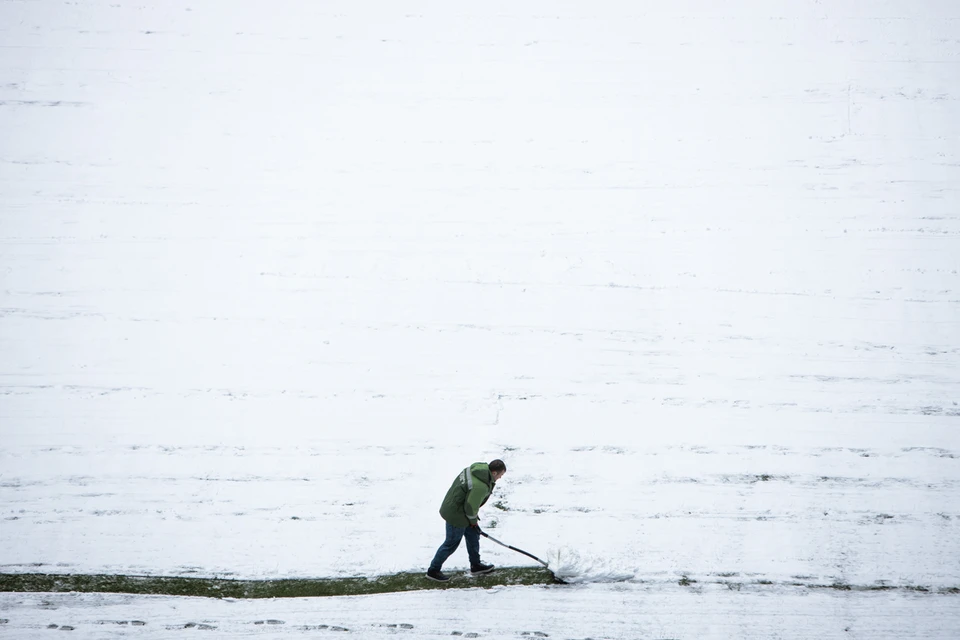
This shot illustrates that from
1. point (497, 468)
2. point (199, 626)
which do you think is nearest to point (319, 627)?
point (199, 626)

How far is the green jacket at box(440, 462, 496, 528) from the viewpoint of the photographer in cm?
480

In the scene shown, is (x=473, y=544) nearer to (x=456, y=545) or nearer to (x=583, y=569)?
(x=456, y=545)

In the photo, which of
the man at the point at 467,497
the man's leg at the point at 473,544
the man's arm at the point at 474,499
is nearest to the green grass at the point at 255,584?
the man's leg at the point at 473,544

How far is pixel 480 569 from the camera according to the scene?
17.8 ft

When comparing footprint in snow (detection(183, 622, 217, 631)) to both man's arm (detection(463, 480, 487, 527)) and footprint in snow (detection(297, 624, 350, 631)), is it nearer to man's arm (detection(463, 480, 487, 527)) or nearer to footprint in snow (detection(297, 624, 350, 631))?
footprint in snow (detection(297, 624, 350, 631))

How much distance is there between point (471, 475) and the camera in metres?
4.82

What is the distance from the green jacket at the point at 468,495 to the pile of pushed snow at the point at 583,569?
102cm

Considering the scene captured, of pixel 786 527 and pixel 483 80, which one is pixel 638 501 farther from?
pixel 483 80

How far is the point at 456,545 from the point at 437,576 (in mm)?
456

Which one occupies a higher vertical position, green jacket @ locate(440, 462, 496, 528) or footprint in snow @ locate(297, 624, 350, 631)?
green jacket @ locate(440, 462, 496, 528)

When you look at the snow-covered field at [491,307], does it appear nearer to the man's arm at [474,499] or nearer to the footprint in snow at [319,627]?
the footprint in snow at [319,627]

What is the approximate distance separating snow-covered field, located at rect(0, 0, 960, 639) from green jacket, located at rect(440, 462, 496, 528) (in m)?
0.91

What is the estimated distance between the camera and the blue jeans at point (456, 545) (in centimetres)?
505

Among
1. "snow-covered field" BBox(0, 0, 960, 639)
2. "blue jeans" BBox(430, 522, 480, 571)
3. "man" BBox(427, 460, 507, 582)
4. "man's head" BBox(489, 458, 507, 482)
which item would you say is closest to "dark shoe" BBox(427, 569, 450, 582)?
"blue jeans" BBox(430, 522, 480, 571)
